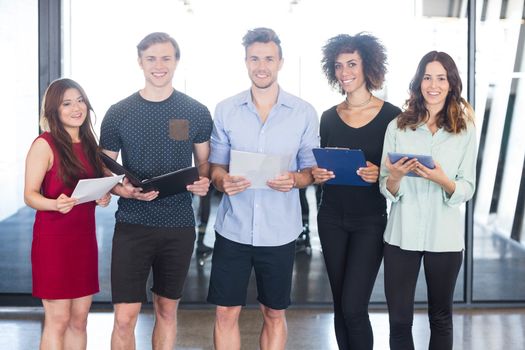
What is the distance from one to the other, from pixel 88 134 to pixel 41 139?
0.22m

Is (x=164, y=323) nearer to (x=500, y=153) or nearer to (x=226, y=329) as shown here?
(x=226, y=329)

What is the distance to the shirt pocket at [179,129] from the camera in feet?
10.2

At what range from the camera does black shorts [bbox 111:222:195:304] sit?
3107 mm

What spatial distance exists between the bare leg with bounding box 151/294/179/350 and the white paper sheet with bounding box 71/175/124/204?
1.94 feet

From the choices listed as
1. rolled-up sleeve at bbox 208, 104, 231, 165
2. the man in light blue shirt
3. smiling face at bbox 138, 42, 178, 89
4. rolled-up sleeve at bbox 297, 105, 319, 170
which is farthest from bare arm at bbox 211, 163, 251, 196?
smiling face at bbox 138, 42, 178, 89

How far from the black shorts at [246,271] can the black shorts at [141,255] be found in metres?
0.16

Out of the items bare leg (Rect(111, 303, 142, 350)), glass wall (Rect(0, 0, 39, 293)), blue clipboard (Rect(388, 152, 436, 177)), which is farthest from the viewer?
glass wall (Rect(0, 0, 39, 293))

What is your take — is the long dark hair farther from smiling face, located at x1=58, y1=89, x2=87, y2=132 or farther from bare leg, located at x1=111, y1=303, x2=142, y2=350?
bare leg, located at x1=111, y1=303, x2=142, y2=350

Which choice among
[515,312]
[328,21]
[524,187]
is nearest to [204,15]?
[328,21]

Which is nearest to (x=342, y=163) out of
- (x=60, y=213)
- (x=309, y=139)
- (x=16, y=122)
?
(x=309, y=139)

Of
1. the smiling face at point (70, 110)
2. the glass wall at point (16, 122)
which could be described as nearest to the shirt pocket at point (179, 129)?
the smiling face at point (70, 110)

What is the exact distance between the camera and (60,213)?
301 centimetres

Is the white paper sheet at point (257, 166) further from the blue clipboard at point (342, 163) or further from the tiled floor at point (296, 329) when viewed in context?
the tiled floor at point (296, 329)

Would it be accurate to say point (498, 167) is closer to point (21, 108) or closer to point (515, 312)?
point (515, 312)
